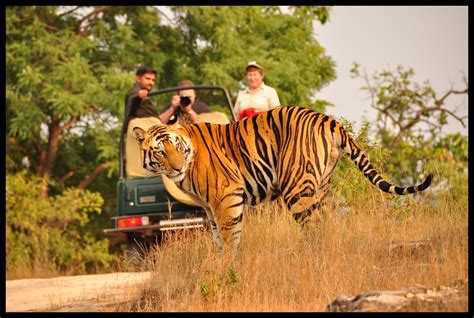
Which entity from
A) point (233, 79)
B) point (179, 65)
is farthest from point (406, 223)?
point (179, 65)

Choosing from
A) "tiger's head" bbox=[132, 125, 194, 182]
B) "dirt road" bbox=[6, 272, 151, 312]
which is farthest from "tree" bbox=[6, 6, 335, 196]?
"tiger's head" bbox=[132, 125, 194, 182]

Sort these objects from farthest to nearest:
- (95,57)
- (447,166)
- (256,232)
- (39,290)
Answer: (95,57), (447,166), (39,290), (256,232)

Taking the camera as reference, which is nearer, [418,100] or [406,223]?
[406,223]

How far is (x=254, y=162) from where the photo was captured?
1012 centimetres

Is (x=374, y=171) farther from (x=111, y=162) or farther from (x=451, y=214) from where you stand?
(x=111, y=162)

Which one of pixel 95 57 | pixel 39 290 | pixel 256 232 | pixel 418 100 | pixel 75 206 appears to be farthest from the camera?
pixel 418 100

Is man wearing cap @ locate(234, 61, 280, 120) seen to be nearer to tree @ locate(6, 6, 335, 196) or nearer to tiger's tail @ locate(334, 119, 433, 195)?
tiger's tail @ locate(334, 119, 433, 195)

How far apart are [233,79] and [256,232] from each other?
43.0 feet

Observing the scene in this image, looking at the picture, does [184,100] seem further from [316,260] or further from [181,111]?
[316,260]

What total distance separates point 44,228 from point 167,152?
13395mm

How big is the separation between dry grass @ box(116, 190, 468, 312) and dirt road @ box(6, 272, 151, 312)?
31 cm

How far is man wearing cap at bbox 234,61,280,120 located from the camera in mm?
12219

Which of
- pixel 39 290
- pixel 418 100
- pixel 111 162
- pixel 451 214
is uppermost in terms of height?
pixel 418 100

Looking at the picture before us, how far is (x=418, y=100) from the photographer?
87.9 feet
